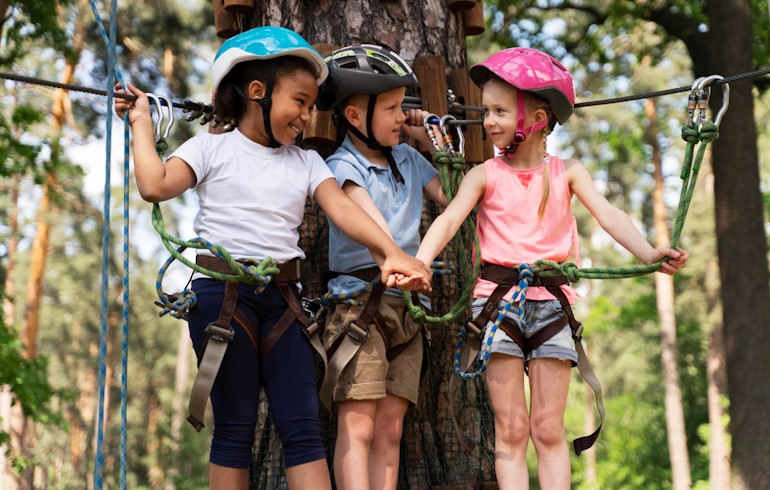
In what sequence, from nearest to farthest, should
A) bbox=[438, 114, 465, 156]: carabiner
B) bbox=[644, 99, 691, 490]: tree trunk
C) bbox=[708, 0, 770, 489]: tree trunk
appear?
bbox=[438, 114, 465, 156]: carabiner < bbox=[708, 0, 770, 489]: tree trunk < bbox=[644, 99, 691, 490]: tree trunk

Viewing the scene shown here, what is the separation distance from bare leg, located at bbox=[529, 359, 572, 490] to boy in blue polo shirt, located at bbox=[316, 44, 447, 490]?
0.46 metres

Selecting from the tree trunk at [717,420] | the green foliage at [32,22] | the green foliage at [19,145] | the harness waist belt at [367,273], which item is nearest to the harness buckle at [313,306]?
the harness waist belt at [367,273]

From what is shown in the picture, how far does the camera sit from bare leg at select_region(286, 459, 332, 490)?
3.18 metres

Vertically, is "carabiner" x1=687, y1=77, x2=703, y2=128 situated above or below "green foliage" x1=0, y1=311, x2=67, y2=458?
above

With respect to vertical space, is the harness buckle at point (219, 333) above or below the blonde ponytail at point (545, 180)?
below

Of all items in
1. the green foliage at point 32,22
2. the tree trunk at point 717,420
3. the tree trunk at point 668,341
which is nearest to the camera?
the green foliage at point 32,22

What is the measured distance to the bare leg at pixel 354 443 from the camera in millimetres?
3387

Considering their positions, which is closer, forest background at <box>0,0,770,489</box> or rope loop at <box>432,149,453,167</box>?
rope loop at <box>432,149,453,167</box>

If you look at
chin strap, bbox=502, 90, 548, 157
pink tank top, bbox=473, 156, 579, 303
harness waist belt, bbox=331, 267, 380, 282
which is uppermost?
chin strap, bbox=502, 90, 548, 157

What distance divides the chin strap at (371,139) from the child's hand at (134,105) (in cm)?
78

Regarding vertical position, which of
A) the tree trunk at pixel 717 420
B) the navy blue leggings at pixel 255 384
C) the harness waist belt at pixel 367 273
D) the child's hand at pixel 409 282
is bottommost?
the tree trunk at pixel 717 420

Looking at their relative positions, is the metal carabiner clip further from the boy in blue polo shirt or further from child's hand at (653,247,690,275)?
child's hand at (653,247,690,275)

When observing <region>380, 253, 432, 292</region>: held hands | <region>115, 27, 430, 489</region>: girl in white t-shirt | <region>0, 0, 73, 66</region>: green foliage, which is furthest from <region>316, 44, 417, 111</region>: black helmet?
<region>0, 0, 73, 66</region>: green foliage

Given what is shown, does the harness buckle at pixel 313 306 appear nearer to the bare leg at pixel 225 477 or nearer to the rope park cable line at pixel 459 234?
the rope park cable line at pixel 459 234
